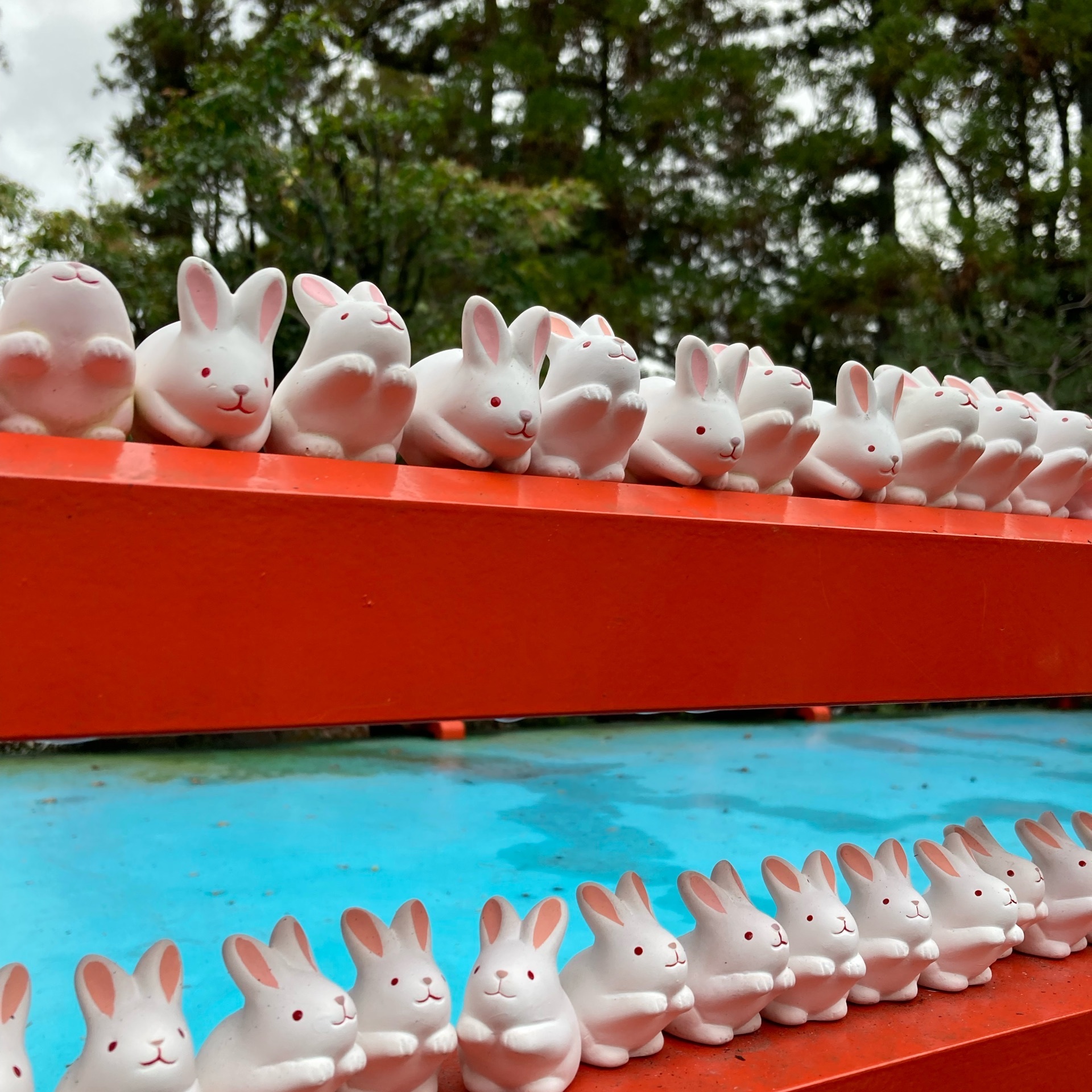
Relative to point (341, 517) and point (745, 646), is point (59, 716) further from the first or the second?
point (745, 646)

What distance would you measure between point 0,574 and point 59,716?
107 millimetres

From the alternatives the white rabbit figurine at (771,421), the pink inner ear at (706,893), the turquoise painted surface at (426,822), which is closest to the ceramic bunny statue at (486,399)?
the white rabbit figurine at (771,421)

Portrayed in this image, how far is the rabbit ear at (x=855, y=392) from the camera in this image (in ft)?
4.74

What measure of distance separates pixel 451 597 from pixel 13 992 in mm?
547

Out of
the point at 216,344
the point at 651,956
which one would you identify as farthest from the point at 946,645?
the point at 216,344

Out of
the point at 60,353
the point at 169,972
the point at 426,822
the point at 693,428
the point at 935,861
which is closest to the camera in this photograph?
the point at 60,353

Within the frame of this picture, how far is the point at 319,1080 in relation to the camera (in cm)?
100

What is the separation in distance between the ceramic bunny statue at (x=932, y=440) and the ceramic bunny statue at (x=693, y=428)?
0.33 m

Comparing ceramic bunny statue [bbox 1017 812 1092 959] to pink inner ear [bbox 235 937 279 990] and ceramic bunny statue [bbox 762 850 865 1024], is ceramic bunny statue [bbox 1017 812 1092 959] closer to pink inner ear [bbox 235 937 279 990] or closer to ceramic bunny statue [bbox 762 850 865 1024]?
ceramic bunny statue [bbox 762 850 865 1024]

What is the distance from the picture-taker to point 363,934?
1155 mm

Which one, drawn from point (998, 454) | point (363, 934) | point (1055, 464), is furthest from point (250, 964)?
point (1055, 464)

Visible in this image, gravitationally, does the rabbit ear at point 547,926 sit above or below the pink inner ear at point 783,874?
above

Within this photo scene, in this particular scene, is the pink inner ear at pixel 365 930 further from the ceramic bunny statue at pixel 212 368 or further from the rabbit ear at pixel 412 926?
the ceramic bunny statue at pixel 212 368

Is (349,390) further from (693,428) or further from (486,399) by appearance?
(693,428)
